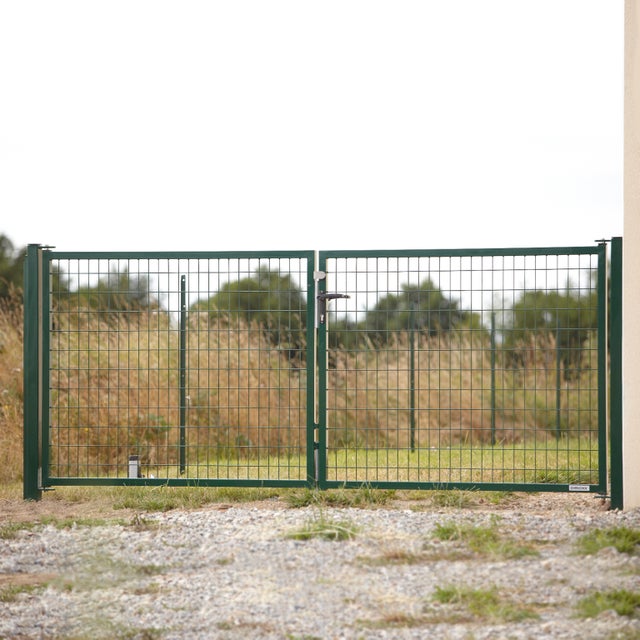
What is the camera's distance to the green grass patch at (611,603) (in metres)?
4.72

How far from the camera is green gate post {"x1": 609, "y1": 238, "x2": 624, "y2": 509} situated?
719cm

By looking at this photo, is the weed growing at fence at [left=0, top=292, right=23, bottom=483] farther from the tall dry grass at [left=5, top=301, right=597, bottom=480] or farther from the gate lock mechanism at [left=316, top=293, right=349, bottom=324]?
the gate lock mechanism at [left=316, top=293, right=349, bottom=324]

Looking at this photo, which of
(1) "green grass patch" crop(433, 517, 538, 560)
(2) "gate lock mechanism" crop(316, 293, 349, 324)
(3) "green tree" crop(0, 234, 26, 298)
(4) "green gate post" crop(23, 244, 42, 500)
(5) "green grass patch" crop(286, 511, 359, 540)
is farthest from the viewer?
(3) "green tree" crop(0, 234, 26, 298)

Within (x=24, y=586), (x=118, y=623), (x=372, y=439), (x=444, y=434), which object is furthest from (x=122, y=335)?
(x=118, y=623)

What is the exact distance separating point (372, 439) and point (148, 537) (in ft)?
20.4

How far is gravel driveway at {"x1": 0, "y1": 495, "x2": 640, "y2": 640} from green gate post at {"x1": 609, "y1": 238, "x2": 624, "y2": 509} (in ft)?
1.50

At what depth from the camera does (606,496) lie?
290 inches

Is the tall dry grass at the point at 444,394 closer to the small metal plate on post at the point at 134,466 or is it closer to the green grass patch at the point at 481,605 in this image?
the small metal plate on post at the point at 134,466

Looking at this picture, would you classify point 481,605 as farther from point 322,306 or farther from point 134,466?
point 134,466

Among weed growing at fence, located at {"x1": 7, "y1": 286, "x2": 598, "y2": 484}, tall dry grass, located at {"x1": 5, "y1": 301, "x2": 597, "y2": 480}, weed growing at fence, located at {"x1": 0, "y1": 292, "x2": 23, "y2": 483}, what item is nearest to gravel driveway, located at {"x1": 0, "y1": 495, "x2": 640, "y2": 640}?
weed growing at fence, located at {"x1": 7, "y1": 286, "x2": 598, "y2": 484}

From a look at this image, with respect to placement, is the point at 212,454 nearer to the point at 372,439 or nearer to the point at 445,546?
the point at 372,439

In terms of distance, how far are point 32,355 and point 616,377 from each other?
466 centimetres

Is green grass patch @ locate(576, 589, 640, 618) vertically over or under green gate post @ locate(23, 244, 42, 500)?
under

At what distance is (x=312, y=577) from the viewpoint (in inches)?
210
